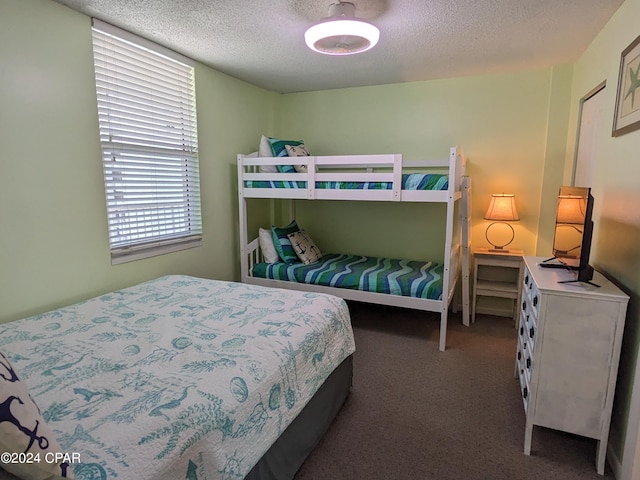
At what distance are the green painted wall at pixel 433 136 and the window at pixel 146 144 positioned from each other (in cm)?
142

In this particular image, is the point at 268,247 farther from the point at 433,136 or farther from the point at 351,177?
the point at 433,136

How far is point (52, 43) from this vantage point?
2.04 m

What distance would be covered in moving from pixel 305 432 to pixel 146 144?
222cm

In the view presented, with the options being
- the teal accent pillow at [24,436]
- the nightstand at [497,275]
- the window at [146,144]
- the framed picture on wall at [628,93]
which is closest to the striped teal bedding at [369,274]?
the nightstand at [497,275]

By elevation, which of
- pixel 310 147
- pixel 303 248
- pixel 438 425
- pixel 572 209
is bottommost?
pixel 438 425

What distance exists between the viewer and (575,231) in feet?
6.00

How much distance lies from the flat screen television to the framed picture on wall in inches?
14.5

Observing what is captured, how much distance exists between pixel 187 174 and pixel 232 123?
77 centimetres

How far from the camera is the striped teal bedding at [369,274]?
286cm

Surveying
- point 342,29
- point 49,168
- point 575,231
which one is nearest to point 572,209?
point 575,231

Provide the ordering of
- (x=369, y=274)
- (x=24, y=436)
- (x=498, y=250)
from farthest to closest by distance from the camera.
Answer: (x=498, y=250), (x=369, y=274), (x=24, y=436)

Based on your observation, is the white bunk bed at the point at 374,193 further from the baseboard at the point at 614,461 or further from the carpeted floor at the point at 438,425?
the baseboard at the point at 614,461

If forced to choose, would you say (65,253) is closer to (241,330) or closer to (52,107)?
(52,107)

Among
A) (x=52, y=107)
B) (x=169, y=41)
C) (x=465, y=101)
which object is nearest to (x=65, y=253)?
(x=52, y=107)
